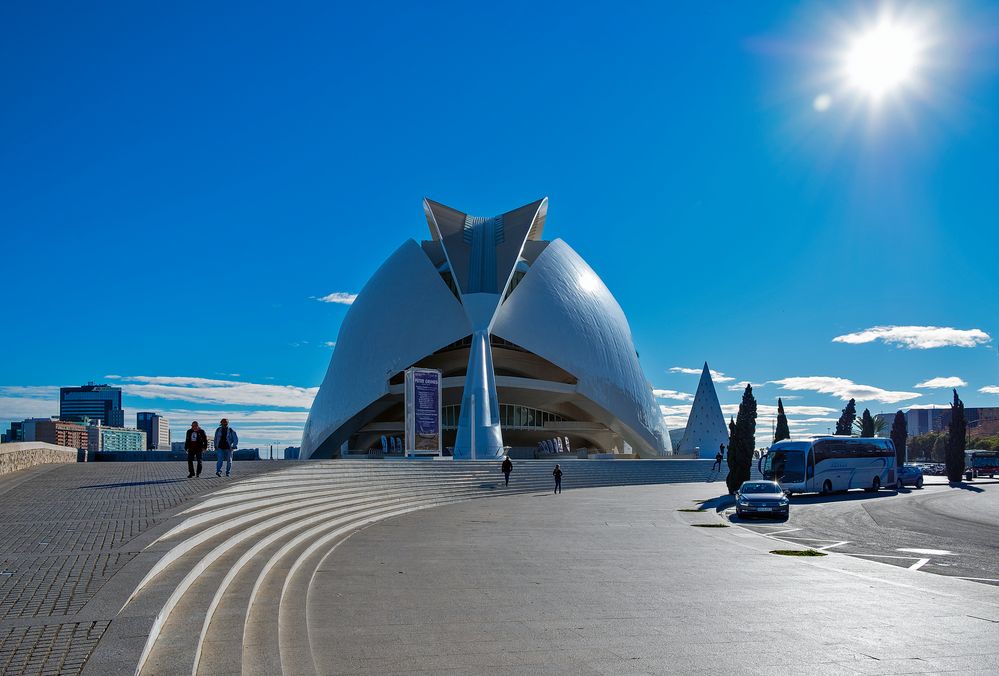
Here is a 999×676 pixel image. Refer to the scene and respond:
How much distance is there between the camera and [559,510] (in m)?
21.3

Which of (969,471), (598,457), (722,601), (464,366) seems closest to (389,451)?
(464,366)

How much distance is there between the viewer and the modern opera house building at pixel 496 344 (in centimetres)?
4738

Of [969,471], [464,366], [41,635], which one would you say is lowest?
[969,471]

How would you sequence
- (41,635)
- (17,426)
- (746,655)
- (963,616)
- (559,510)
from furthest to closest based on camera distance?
1. (17,426)
2. (559,510)
3. (963,616)
4. (746,655)
5. (41,635)

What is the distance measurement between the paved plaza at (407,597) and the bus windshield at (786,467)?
57.1 ft

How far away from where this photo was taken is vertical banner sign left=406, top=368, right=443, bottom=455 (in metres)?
32.7

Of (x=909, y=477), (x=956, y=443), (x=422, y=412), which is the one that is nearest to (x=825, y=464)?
(x=909, y=477)

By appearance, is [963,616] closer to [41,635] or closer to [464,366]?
[41,635]

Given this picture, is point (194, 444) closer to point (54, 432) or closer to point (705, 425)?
point (54, 432)

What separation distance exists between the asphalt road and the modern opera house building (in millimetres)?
21449

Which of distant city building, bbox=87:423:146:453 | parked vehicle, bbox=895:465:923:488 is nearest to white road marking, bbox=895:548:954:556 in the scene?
parked vehicle, bbox=895:465:923:488

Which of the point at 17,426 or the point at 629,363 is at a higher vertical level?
the point at 629,363

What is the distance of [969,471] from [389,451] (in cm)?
3802

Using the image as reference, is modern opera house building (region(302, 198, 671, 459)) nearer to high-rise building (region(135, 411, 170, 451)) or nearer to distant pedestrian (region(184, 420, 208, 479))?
distant pedestrian (region(184, 420, 208, 479))
